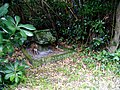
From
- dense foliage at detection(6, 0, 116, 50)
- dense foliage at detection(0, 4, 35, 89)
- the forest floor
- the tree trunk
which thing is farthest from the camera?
dense foliage at detection(6, 0, 116, 50)

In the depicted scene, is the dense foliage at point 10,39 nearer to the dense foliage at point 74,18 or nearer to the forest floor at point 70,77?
the forest floor at point 70,77

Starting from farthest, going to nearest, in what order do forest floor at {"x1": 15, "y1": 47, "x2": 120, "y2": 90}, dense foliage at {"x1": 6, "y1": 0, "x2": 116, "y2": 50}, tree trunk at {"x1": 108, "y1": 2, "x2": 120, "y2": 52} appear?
dense foliage at {"x1": 6, "y1": 0, "x2": 116, "y2": 50} → tree trunk at {"x1": 108, "y1": 2, "x2": 120, "y2": 52} → forest floor at {"x1": 15, "y1": 47, "x2": 120, "y2": 90}

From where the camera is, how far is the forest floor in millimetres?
2838

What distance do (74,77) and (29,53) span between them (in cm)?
111

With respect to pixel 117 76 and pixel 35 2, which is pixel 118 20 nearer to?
pixel 117 76

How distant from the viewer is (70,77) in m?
3.10

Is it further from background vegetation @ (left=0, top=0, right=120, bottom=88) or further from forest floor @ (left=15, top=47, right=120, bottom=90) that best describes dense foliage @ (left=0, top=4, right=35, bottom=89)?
background vegetation @ (left=0, top=0, right=120, bottom=88)

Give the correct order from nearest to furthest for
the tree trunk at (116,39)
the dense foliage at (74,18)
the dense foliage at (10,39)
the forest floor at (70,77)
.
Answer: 1. the dense foliage at (10,39)
2. the forest floor at (70,77)
3. the tree trunk at (116,39)
4. the dense foliage at (74,18)

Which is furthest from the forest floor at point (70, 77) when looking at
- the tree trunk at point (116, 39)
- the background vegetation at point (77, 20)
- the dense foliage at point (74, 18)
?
the dense foliage at point (74, 18)

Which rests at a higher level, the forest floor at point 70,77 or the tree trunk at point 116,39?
the tree trunk at point 116,39

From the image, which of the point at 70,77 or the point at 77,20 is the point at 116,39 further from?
the point at 70,77

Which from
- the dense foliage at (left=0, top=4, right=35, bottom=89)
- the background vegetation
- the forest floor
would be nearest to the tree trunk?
the background vegetation

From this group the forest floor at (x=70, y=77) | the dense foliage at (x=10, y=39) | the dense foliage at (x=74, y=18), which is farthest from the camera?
the dense foliage at (x=74, y=18)

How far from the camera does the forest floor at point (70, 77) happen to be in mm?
2838
